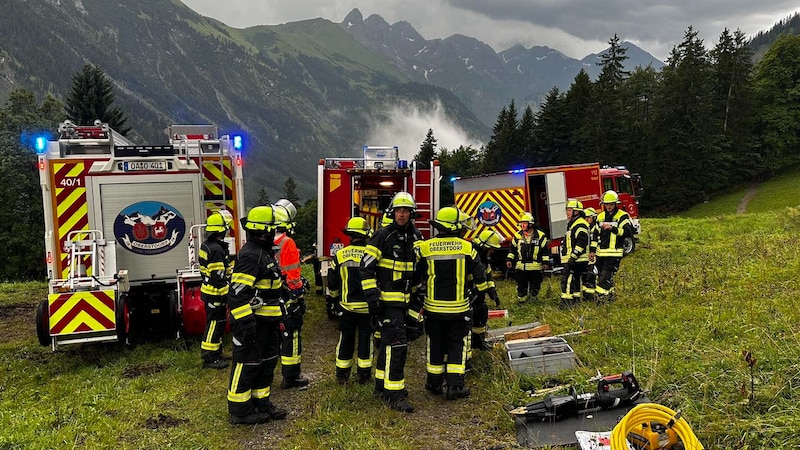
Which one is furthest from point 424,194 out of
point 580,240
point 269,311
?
point 269,311

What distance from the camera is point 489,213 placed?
45.6 ft

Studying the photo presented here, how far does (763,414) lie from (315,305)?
27.2 ft

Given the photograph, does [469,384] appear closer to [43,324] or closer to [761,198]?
[43,324]

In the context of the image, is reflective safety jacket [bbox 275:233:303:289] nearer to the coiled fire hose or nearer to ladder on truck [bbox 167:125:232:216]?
ladder on truck [bbox 167:125:232:216]

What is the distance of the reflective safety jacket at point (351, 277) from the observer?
5.97 metres

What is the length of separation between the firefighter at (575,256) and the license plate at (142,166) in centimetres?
709

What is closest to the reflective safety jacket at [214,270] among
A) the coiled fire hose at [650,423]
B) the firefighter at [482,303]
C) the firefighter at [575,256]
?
the firefighter at [482,303]

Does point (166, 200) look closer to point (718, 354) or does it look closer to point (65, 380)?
point (65, 380)

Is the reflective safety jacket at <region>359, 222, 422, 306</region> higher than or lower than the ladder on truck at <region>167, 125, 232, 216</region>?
lower

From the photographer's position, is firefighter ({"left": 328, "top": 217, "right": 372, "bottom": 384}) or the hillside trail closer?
firefighter ({"left": 328, "top": 217, "right": 372, "bottom": 384})

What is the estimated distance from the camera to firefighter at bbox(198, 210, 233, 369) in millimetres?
6719

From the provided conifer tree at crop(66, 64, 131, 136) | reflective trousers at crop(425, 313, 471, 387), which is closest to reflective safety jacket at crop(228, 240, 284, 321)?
reflective trousers at crop(425, 313, 471, 387)

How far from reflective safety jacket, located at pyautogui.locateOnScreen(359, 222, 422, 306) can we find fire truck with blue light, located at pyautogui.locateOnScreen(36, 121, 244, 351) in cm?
359

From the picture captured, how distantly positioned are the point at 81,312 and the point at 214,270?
183cm
